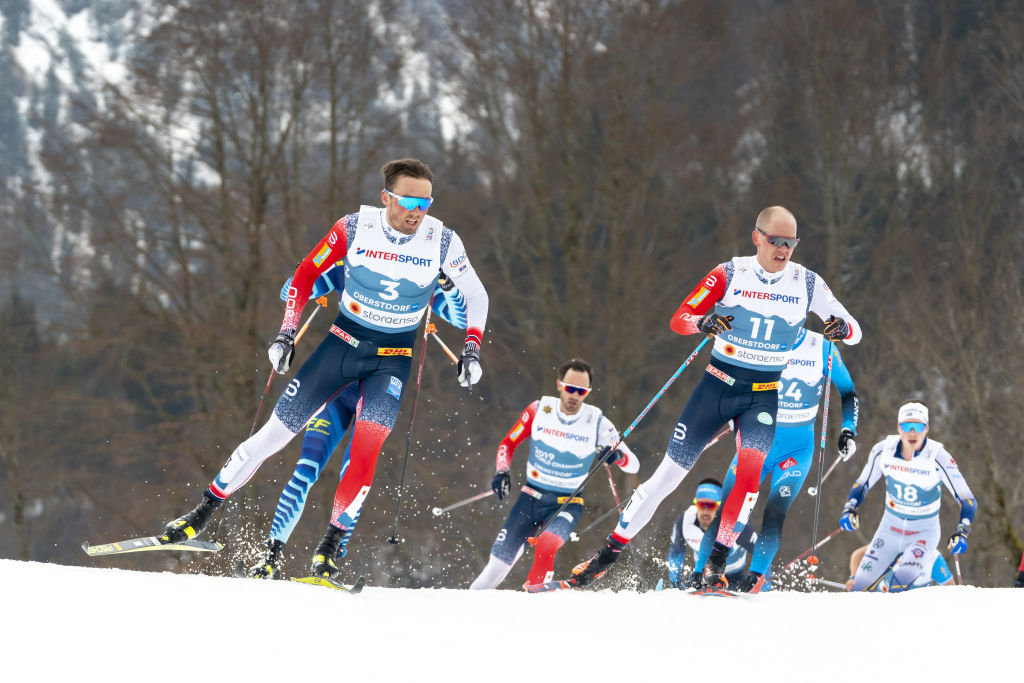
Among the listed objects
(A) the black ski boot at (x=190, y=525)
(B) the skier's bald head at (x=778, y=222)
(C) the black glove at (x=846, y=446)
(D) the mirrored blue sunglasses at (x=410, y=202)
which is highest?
(B) the skier's bald head at (x=778, y=222)

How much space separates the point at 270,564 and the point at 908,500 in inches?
231

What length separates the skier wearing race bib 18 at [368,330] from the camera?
19.5 feet

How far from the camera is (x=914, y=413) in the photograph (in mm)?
8852

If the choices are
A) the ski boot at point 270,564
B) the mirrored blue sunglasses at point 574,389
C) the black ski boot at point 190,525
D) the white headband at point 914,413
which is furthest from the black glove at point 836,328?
the black ski boot at point 190,525

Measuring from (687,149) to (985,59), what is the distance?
23.1ft

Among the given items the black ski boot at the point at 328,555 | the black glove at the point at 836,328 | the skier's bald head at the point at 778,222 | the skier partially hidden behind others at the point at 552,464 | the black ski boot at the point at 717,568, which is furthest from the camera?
the skier partially hidden behind others at the point at 552,464

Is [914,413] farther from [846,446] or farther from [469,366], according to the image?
[469,366]

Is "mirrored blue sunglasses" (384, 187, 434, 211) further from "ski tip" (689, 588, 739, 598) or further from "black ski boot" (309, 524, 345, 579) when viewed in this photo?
"ski tip" (689, 588, 739, 598)

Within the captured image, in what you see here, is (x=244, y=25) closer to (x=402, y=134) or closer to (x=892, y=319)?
(x=402, y=134)

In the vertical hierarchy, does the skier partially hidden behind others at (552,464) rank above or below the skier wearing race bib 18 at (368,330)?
below

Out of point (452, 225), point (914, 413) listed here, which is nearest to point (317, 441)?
point (914, 413)

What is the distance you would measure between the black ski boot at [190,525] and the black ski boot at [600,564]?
8.66 ft

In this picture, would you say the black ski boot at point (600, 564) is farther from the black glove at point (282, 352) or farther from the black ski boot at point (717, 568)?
the black glove at point (282, 352)

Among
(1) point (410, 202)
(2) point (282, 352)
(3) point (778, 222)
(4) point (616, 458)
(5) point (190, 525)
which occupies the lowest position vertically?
(4) point (616, 458)
